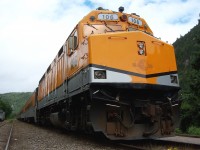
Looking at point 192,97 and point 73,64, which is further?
point 192,97

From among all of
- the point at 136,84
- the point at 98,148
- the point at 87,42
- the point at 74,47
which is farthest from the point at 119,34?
the point at 98,148

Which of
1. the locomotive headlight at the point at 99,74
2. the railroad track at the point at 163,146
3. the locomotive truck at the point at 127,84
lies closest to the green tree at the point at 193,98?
the locomotive truck at the point at 127,84

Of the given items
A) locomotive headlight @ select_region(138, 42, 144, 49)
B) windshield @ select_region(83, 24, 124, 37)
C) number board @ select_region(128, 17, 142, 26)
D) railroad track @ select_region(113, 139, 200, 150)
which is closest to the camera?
railroad track @ select_region(113, 139, 200, 150)

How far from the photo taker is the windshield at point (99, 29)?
8.72 meters

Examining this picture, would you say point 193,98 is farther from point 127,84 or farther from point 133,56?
point 127,84

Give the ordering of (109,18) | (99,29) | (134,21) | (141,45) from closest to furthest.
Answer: (141,45) < (99,29) < (109,18) < (134,21)

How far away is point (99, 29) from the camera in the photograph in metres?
8.74

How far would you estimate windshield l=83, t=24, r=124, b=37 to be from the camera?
28.6 ft

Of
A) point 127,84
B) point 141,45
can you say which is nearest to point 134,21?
point 141,45

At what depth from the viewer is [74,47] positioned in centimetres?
946

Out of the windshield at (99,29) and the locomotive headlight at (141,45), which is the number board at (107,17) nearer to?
the windshield at (99,29)

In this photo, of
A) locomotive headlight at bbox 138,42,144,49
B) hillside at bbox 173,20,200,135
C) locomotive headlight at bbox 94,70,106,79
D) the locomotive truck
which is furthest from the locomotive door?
hillside at bbox 173,20,200,135

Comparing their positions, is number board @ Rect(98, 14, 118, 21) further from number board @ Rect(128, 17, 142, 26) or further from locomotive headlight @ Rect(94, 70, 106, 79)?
locomotive headlight @ Rect(94, 70, 106, 79)

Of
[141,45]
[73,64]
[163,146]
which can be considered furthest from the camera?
[73,64]
